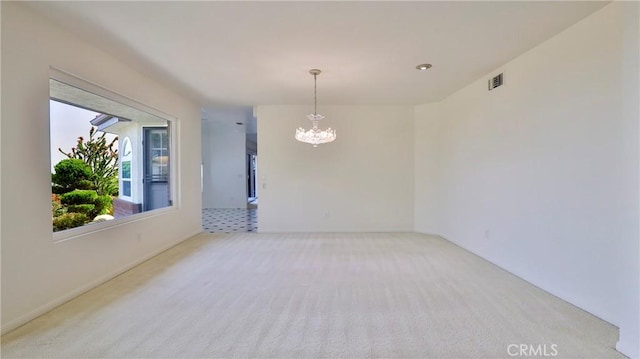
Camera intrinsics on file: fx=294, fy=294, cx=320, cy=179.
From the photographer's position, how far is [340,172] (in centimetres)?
617

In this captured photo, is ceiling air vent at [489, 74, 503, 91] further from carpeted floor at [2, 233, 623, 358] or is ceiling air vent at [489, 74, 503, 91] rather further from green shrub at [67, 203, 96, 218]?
green shrub at [67, 203, 96, 218]

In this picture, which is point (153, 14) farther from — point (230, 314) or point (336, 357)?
point (336, 357)

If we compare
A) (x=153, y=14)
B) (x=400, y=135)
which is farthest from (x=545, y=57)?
(x=153, y=14)

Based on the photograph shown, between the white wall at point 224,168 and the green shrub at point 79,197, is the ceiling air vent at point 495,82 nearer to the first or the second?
the green shrub at point 79,197

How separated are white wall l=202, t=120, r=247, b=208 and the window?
5.16 m

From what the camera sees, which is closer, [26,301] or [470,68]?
[26,301]

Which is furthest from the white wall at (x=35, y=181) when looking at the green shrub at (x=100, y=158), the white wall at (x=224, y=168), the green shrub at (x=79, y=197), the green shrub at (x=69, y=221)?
the white wall at (x=224, y=168)

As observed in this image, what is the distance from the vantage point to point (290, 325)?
7.67ft

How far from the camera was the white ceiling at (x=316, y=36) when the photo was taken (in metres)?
2.45

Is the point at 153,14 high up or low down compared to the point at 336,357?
up

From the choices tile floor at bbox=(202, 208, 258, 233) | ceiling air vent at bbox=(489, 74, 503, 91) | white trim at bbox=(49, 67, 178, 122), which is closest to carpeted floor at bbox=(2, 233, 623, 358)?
white trim at bbox=(49, 67, 178, 122)

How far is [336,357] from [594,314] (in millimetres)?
2275

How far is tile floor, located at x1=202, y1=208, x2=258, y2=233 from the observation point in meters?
6.51

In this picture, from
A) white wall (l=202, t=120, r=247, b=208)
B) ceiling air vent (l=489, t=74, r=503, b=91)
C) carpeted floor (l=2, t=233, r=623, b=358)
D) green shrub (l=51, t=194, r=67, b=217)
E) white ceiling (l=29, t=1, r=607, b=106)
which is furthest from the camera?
white wall (l=202, t=120, r=247, b=208)
